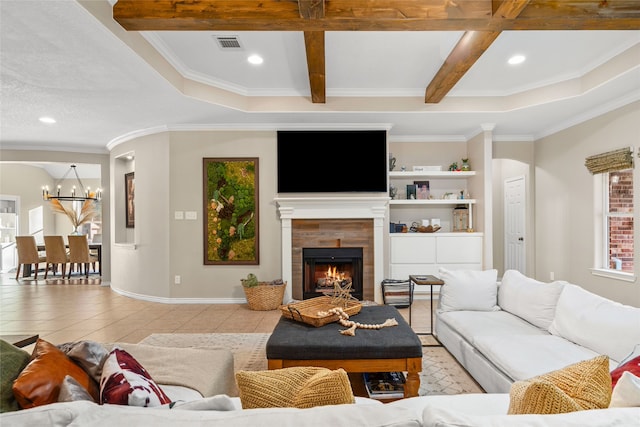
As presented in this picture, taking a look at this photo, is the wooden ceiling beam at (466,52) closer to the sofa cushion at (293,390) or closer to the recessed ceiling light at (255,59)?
the recessed ceiling light at (255,59)

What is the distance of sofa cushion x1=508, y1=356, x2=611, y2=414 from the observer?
36.6 inches

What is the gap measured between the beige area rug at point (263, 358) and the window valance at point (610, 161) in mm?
Result: 2953

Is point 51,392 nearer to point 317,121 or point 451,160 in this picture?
point 317,121

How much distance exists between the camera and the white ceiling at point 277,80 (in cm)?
284

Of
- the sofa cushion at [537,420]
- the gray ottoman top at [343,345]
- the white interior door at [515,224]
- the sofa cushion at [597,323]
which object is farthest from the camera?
the white interior door at [515,224]

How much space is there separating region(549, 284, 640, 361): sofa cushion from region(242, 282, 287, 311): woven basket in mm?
3155

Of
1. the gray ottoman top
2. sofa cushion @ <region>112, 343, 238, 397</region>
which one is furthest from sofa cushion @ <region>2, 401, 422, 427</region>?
the gray ottoman top

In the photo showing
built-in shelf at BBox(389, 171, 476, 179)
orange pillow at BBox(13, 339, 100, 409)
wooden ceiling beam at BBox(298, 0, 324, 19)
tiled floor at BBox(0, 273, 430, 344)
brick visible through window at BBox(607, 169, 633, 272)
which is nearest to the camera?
orange pillow at BBox(13, 339, 100, 409)

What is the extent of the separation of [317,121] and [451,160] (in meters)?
2.42

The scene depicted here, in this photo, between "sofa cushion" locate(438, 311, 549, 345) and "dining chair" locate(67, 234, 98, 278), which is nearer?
"sofa cushion" locate(438, 311, 549, 345)

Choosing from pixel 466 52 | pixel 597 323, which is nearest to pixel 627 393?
pixel 597 323

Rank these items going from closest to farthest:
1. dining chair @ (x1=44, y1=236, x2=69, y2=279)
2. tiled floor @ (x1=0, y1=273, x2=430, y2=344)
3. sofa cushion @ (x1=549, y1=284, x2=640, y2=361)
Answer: sofa cushion @ (x1=549, y1=284, x2=640, y2=361) → tiled floor @ (x1=0, y1=273, x2=430, y2=344) → dining chair @ (x1=44, y1=236, x2=69, y2=279)

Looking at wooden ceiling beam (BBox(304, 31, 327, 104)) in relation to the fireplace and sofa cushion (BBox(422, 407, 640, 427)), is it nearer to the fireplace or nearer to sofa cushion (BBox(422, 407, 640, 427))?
the fireplace

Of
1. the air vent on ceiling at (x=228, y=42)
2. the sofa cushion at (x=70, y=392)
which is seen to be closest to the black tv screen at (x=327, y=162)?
the air vent on ceiling at (x=228, y=42)
